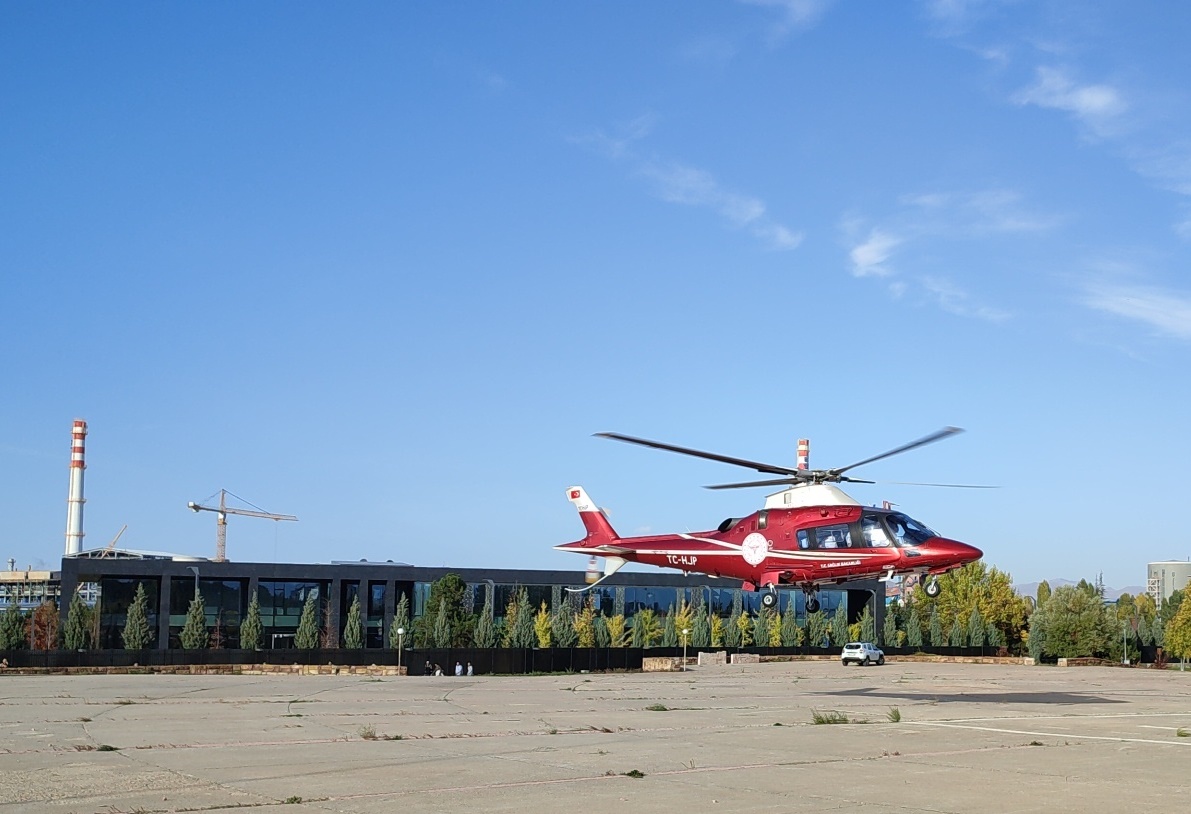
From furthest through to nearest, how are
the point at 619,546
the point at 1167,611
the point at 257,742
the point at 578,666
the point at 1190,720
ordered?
the point at 1167,611
the point at 578,666
the point at 619,546
the point at 1190,720
the point at 257,742

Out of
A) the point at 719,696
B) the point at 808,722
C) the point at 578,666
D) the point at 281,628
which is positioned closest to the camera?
the point at 808,722

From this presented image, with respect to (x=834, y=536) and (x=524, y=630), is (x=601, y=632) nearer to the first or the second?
(x=524, y=630)

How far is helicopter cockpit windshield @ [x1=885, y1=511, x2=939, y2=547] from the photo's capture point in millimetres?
28188

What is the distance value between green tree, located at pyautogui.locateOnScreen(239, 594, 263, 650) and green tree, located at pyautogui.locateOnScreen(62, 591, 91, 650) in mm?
10128

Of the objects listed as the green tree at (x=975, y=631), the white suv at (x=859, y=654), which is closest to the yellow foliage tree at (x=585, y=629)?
the green tree at (x=975, y=631)

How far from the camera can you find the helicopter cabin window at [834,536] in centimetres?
2889

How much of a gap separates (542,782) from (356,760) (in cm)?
371

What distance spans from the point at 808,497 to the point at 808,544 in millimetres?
1164

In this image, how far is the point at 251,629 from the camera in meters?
86.1

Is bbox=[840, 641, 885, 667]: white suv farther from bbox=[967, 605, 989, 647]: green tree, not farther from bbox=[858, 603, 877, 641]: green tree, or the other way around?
bbox=[858, 603, 877, 641]: green tree

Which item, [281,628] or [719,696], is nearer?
[719,696]

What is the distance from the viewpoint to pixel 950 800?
49.6 ft

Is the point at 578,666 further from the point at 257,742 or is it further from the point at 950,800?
the point at 950,800

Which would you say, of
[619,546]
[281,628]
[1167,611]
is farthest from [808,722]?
[1167,611]
